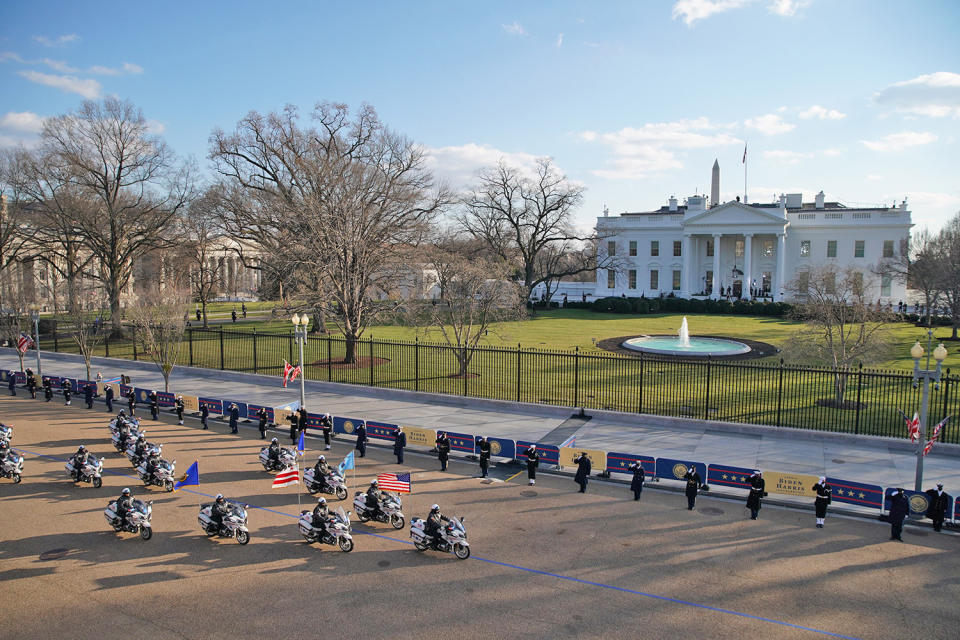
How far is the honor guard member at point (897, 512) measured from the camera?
12.3 meters

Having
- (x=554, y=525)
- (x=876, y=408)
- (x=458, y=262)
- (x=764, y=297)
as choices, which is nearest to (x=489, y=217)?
(x=764, y=297)

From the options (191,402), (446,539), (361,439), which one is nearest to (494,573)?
(446,539)

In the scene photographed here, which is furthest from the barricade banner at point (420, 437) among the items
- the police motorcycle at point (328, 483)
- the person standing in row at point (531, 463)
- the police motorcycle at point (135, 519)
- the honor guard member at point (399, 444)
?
the police motorcycle at point (135, 519)

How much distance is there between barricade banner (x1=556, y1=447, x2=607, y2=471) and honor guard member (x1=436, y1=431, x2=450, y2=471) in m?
3.05

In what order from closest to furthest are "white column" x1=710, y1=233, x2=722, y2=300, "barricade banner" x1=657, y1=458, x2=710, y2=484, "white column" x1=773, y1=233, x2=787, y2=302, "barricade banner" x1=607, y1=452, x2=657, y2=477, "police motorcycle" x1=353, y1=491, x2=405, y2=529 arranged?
"police motorcycle" x1=353, y1=491, x2=405, y2=529, "barricade banner" x1=657, y1=458, x2=710, y2=484, "barricade banner" x1=607, y1=452, x2=657, y2=477, "white column" x1=773, y1=233, x2=787, y2=302, "white column" x1=710, y1=233, x2=722, y2=300

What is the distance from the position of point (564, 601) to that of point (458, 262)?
73.5 ft

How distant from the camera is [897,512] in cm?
1241

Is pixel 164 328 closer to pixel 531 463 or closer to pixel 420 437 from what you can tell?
pixel 420 437

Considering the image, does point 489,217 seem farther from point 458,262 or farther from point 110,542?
point 110,542

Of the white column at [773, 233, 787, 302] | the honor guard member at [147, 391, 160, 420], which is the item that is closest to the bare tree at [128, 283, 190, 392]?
the honor guard member at [147, 391, 160, 420]

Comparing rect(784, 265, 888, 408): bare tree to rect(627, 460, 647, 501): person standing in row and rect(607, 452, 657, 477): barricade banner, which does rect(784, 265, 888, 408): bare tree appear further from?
rect(627, 460, 647, 501): person standing in row

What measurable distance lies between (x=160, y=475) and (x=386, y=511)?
623 cm

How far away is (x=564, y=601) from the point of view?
1010cm

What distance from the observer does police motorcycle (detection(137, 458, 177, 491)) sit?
598 inches
